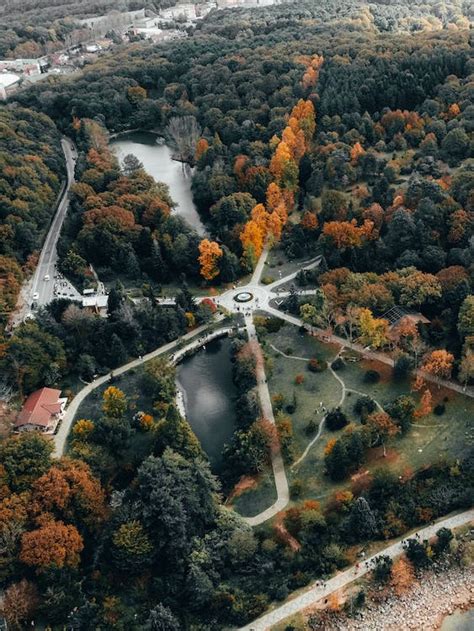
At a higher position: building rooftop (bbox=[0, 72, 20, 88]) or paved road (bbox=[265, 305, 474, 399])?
building rooftop (bbox=[0, 72, 20, 88])

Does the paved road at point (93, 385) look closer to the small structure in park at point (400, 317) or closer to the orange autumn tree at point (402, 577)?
the small structure in park at point (400, 317)

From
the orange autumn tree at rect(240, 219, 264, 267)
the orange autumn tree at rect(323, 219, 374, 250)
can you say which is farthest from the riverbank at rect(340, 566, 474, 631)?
the orange autumn tree at rect(240, 219, 264, 267)

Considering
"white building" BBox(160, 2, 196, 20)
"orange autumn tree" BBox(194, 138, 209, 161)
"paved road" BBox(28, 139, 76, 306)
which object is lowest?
"paved road" BBox(28, 139, 76, 306)

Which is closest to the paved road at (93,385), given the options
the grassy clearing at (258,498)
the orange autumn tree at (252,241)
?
the orange autumn tree at (252,241)

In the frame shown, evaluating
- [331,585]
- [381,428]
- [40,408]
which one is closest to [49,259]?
[40,408]

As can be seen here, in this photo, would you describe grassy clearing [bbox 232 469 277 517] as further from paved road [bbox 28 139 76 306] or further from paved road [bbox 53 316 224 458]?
paved road [bbox 28 139 76 306]

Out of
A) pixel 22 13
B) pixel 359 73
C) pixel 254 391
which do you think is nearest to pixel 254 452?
pixel 254 391

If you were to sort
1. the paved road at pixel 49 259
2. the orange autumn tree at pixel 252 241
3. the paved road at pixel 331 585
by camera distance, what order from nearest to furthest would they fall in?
the paved road at pixel 331 585, the paved road at pixel 49 259, the orange autumn tree at pixel 252 241
